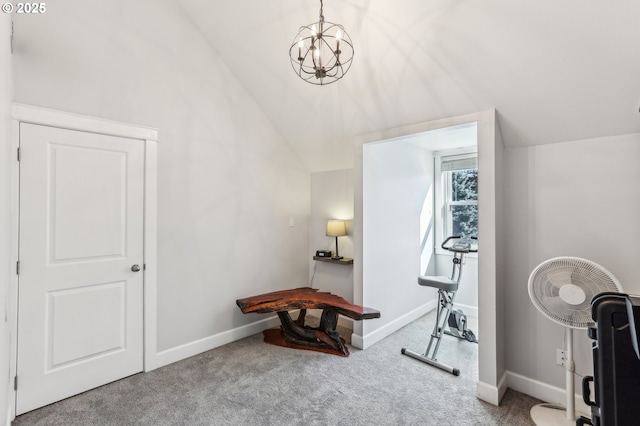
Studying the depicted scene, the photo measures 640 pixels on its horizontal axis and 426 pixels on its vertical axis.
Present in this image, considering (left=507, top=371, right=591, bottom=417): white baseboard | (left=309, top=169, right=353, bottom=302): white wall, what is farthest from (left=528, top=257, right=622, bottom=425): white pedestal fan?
(left=309, top=169, right=353, bottom=302): white wall

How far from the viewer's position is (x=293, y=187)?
158 inches

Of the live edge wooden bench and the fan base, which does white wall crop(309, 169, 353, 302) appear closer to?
the live edge wooden bench

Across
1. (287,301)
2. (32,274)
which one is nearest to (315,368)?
(287,301)

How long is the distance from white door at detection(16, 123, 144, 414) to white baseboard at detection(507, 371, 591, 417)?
316cm

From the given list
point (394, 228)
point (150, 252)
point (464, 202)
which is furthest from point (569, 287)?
point (150, 252)

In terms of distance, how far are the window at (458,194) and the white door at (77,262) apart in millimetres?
3893

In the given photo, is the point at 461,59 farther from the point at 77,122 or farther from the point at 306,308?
the point at 77,122

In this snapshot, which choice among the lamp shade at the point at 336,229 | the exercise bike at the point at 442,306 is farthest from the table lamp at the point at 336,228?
the exercise bike at the point at 442,306

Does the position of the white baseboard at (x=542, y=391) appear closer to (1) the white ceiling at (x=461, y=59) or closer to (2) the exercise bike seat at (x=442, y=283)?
(2) the exercise bike seat at (x=442, y=283)

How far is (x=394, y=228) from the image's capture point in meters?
3.72

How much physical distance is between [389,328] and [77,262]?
309 cm

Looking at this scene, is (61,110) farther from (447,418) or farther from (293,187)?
(447,418)

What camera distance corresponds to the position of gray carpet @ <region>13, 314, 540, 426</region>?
2.11 meters

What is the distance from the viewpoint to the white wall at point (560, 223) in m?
2.08
